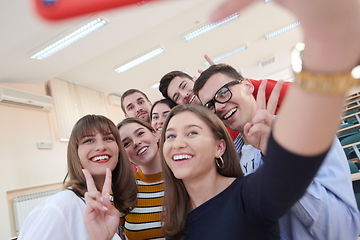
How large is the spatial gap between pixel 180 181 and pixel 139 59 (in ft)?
17.1

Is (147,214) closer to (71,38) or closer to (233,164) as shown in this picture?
(233,164)

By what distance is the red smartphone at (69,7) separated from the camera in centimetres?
22

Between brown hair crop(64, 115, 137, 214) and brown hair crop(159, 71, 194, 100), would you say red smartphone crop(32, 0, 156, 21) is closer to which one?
brown hair crop(64, 115, 137, 214)

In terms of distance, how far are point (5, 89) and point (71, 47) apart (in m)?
1.52

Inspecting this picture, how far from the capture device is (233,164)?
124 centimetres

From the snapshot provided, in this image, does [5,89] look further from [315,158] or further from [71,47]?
[315,158]

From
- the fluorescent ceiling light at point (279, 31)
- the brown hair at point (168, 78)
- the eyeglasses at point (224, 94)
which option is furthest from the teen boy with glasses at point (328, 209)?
the fluorescent ceiling light at point (279, 31)

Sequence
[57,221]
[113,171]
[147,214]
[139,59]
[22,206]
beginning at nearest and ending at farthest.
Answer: [57,221] < [147,214] < [113,171] < [22,206] < [139,59]

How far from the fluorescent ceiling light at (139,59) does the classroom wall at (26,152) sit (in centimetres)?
186

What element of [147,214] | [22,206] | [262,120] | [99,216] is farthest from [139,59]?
[262,120]

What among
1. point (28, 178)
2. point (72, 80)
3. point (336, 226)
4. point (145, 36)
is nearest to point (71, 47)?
point (145, 36)

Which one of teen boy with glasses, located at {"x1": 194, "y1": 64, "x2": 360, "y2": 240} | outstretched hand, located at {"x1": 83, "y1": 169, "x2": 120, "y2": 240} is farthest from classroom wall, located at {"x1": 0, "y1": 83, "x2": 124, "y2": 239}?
teen boy with glasses, located at {"x1": 194, "y1": 64, "x2": 360, "y2": 240}

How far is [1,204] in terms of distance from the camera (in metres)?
4.43

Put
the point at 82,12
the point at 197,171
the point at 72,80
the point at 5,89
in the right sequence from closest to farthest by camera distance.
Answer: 1. the point at 82,12
2. the point at 197,171
3. the point at 5,89
4. the point at 72,80
